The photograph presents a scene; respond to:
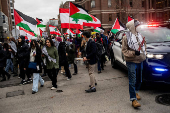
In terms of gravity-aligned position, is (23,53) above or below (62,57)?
above

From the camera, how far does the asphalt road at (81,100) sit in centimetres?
424

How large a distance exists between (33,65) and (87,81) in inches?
90.5

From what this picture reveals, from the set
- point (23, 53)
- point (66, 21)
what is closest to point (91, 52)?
point (23, 53)

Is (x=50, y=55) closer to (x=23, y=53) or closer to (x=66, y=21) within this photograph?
(x=23, y=53)

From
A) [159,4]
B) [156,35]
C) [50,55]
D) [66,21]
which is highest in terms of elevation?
[159,4]

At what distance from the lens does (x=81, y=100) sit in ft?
16.2

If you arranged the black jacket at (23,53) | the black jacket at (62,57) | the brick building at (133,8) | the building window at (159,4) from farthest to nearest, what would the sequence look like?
the building window at (159,4), the brick building at (133,8), the black jacket at (62,57), the black jacket at (23,53)

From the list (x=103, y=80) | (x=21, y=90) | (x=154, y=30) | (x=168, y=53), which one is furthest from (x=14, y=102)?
(x=154, y=30)

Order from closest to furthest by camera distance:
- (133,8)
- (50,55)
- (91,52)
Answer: (91,52)
(50,55)
(133,8)

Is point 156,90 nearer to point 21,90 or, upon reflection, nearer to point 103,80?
point 103,80

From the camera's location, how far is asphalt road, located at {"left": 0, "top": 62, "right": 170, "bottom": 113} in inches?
167

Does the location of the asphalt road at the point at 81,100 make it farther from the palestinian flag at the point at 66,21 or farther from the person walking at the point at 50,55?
the palestinian flag at the point at 66,21

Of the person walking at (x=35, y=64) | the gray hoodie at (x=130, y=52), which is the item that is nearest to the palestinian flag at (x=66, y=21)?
the person walking at (x=35, y=64)

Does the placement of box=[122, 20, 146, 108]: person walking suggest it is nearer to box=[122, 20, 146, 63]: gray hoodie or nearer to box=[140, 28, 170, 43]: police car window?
box=[122, 20, 146, 63]: gray hoodie
